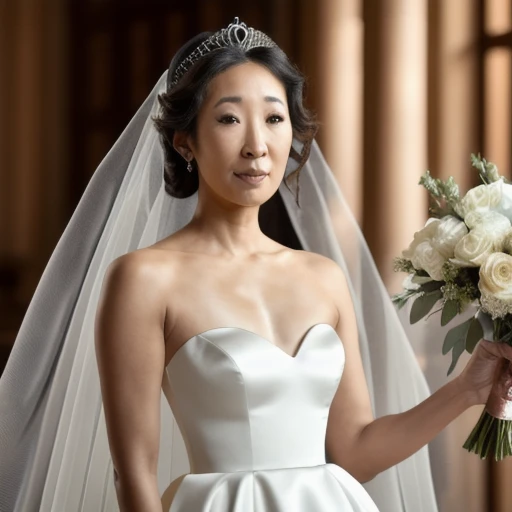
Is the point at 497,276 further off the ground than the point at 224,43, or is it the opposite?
the point at 224,43

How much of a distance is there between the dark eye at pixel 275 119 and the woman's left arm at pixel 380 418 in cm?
33

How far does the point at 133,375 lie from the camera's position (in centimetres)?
151

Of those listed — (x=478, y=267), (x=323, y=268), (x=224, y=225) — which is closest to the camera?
(x=478, y=267)

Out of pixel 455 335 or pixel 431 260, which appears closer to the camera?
pixel 431 260

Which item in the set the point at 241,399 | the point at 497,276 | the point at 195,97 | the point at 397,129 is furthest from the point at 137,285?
the point at 397,129

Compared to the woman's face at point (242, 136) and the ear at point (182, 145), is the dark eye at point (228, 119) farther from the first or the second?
the ear at point (182, 145)

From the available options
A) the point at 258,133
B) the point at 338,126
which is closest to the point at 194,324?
the point at 258,133

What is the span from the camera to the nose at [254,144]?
1604 millimetres

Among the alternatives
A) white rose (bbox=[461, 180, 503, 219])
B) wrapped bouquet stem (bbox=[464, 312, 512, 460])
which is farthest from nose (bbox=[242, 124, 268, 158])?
wrapped bouquet stem (bbox=[464, 312, 512, 460])

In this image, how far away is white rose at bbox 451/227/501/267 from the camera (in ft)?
5.03

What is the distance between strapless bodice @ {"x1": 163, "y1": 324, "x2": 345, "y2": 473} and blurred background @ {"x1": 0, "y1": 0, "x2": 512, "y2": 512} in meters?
1.24

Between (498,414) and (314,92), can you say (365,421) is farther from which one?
(314,92)

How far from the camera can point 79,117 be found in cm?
319

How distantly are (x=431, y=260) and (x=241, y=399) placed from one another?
41 cm
